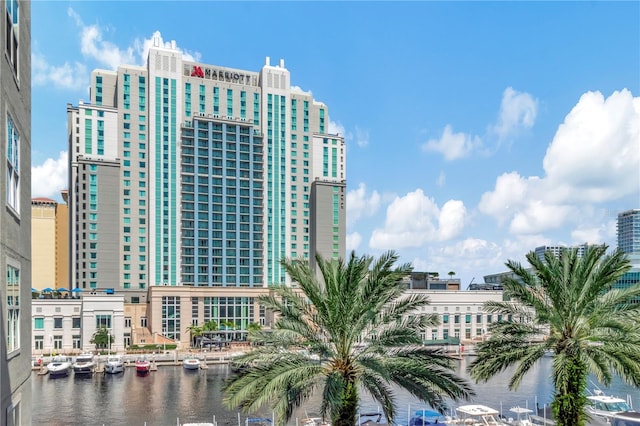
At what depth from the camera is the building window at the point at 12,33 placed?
1407cm

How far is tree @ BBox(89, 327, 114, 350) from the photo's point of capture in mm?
90125

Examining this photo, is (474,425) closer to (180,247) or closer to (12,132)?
(12,132)

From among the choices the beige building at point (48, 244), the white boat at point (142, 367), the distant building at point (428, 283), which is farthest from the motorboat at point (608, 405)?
the beige building at point (48, 244)

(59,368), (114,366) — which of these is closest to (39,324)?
(59,368)

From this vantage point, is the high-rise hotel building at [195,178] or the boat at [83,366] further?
the high-rise hotel building at [195,178]

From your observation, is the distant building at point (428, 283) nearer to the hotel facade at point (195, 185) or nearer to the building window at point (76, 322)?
the hotel facade at point (195, 185)

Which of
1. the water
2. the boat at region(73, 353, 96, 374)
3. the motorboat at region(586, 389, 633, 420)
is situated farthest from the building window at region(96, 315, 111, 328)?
the motorboat at region(586, 389, 633, 420)

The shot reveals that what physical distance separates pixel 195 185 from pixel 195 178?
4.99 feet

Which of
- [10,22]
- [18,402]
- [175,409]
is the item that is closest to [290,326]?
[18,402]

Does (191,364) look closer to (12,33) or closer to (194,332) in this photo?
(194,332)

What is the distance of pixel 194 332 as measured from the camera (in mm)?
99250

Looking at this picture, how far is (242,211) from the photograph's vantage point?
11438 centimetres

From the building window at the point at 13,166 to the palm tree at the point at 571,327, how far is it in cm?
1817

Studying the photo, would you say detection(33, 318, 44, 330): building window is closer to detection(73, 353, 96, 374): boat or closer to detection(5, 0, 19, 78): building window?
detection(73, 353, 96, 374): boat
